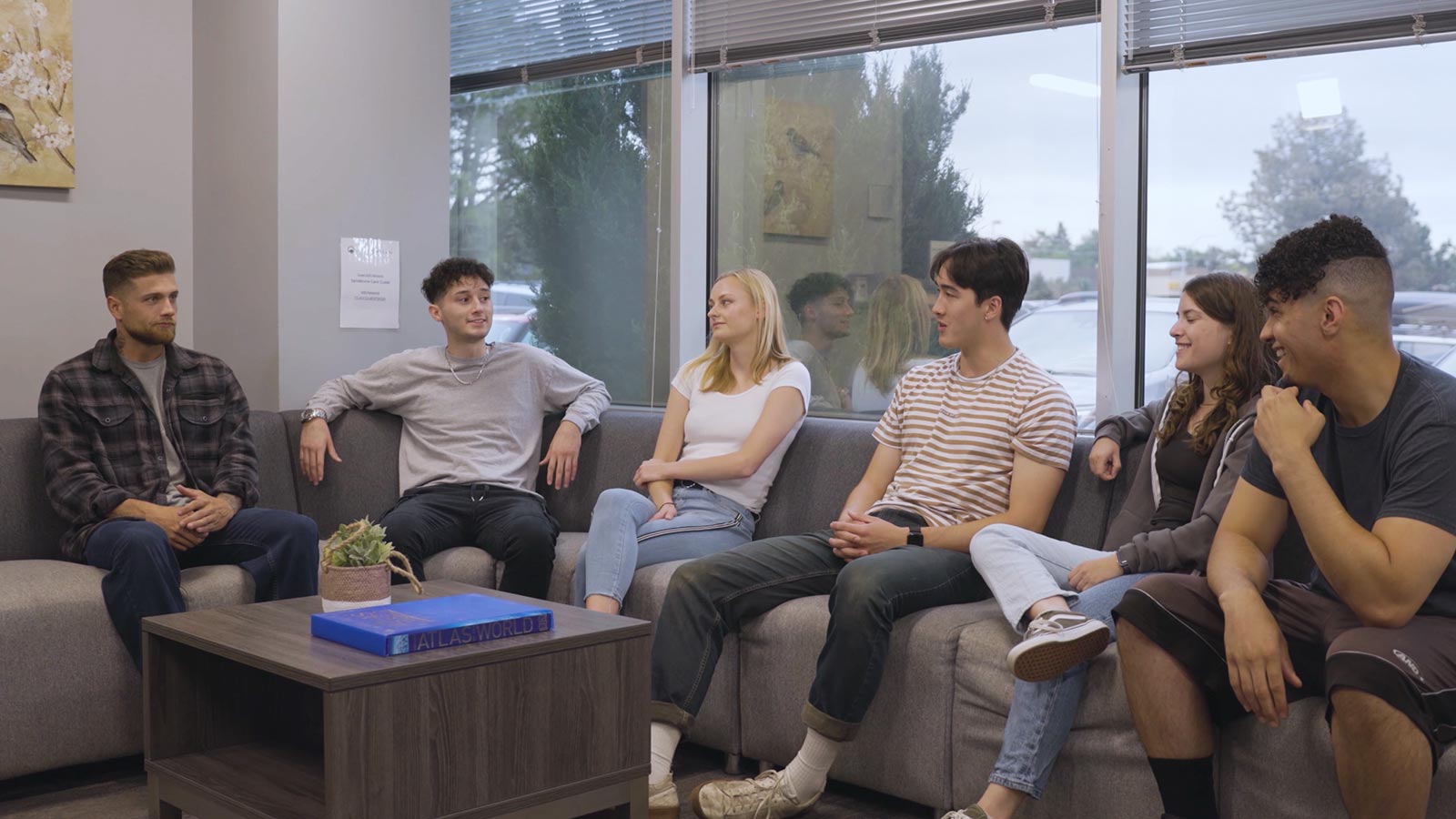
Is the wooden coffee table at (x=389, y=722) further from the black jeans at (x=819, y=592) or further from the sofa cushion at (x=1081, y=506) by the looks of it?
the sofa cushion at (x=1081, y=506)

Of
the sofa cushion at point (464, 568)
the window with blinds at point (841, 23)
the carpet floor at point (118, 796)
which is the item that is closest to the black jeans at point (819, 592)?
the carpet floor at point (118, 796)

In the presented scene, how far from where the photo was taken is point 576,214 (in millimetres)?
4906

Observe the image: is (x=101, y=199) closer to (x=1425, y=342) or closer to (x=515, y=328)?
(x=515, y=328)

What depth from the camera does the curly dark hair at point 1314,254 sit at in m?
2.23

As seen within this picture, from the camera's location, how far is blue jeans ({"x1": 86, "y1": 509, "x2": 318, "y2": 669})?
3.06 meters

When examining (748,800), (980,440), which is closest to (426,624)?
(748,800)

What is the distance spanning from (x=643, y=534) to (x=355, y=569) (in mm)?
927

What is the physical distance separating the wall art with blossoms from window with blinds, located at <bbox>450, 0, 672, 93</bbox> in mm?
1399

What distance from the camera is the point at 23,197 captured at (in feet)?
A: 13.6

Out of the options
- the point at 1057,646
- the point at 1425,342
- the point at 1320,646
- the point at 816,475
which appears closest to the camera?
the point at 1320,646

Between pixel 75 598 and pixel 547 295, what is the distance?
7.51ft

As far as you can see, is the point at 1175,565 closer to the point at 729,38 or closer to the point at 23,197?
the point at 729,38

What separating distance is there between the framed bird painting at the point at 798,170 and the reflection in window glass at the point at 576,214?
412 millimetres

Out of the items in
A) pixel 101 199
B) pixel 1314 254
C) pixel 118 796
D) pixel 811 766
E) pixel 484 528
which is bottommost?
pixel 118 796
